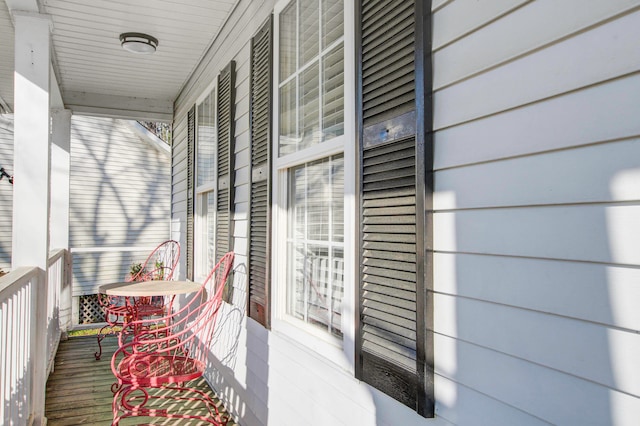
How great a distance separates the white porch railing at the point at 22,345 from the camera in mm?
2035

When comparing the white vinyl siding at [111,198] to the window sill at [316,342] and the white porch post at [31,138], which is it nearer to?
the white porch post at [31,138]

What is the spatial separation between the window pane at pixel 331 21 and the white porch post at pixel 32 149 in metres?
1.81

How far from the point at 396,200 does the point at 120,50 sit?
3.74 m

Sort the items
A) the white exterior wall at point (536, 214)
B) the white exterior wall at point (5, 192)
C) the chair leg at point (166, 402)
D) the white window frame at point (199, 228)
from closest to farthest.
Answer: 1. the white exterior wall at point (536, 214)
2. the chair leg at point (166, 402)
3. the white window frame at point (199, 228)
4. the white exterior wall at point (5, 192)

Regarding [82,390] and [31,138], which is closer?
[31,138]

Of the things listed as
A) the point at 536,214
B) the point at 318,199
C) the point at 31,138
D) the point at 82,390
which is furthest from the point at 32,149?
the point at 536,214

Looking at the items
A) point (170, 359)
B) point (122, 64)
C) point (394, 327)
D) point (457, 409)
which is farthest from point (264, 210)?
point (122, 64)

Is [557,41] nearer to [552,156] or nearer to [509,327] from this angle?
[552,156]

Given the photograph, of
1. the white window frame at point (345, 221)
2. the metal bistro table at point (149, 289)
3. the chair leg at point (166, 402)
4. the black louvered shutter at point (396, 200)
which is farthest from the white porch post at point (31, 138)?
the black louvered shutter at point (396, 200)

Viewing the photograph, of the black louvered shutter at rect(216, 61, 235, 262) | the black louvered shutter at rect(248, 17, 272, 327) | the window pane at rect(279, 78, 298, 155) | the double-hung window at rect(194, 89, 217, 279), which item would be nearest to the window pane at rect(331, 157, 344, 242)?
the window pane at rect(279, 78, 298, 155)

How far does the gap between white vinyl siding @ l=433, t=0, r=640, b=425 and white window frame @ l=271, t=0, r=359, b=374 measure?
1.57 feet

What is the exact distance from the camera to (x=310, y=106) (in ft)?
7.29

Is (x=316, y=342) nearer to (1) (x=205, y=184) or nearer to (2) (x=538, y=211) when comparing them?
(2) (x=538, y=211)

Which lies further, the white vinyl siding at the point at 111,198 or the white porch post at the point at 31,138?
the white vinyl siding at the point at 111,198
